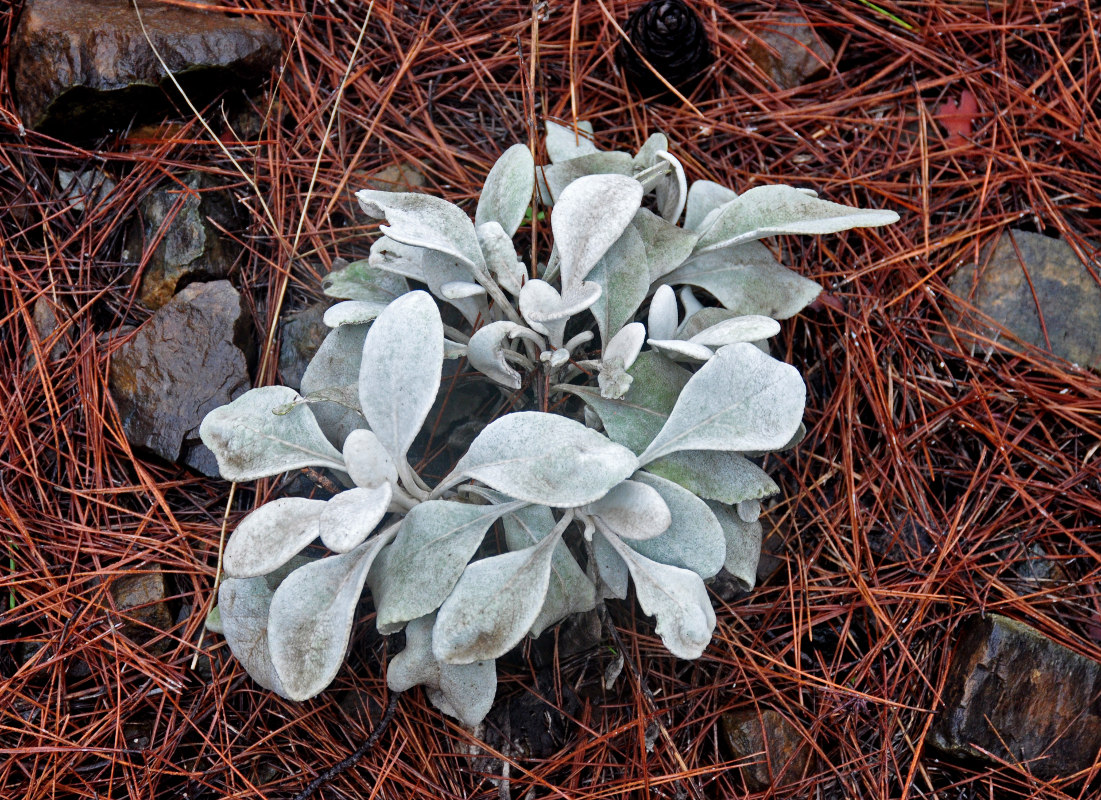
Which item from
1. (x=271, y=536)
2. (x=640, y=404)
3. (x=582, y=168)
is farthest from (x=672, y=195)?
(x=271, y=536)

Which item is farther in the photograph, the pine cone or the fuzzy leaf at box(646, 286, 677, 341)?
the pine cone

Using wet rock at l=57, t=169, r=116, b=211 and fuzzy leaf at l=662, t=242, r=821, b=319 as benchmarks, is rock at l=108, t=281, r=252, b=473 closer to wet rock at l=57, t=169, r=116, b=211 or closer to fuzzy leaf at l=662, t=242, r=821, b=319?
wet rock at l=57, t=169, r=116, b=211

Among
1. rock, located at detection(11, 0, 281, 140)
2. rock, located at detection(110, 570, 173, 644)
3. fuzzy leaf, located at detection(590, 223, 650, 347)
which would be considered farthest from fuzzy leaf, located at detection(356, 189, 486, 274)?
rock, located at detection(110, 570, 173, 644)

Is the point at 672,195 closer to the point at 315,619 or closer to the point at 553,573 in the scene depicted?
the point at 553,573

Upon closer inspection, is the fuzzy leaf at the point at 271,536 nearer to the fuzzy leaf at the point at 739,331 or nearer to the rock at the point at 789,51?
the fuzzy leaf at the point at 739,331

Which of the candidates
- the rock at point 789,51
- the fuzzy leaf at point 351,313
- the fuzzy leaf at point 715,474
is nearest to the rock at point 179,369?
the fuzzy leaf at point 351,313
